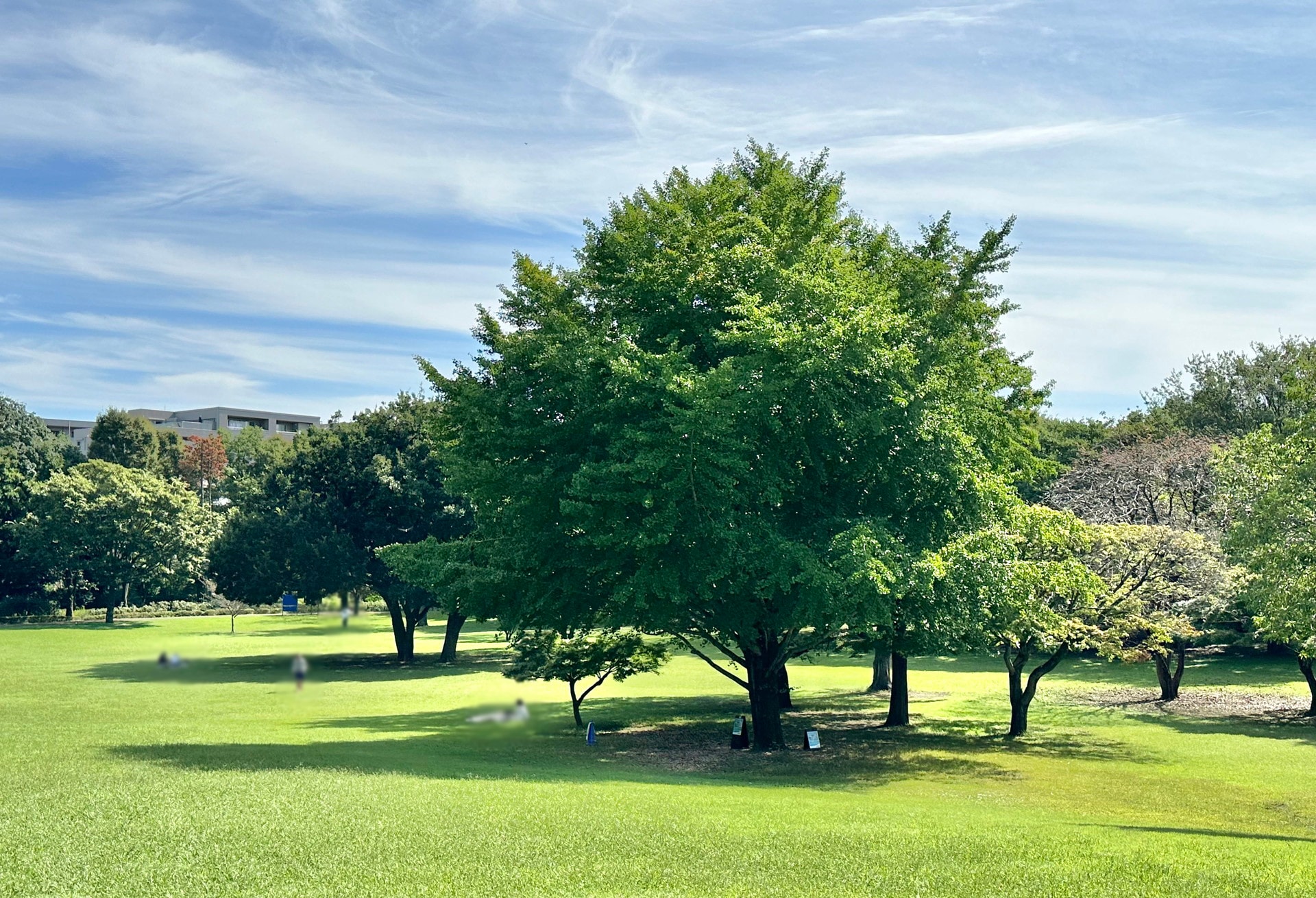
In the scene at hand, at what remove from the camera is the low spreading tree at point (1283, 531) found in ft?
67.2

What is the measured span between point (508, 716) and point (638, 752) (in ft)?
49.7

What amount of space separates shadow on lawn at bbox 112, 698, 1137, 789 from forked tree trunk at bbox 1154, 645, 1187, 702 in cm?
958

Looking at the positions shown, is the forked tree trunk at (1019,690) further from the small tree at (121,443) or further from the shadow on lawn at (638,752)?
the small tree at (121,443)

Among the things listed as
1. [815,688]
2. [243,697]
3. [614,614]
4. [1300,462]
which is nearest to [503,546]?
[614,614]

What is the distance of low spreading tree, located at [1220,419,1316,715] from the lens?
20.5 meters

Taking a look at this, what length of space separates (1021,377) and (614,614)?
16.1 m

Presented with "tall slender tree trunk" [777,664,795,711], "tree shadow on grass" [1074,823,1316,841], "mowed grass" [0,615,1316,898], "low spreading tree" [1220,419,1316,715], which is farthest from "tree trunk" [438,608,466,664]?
"tree shadow on grass" [1074,823,1316,841]

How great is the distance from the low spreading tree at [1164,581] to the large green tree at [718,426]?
7.68m

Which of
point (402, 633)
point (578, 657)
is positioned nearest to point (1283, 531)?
point (578, 657)

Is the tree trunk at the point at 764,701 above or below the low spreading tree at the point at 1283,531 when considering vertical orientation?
below

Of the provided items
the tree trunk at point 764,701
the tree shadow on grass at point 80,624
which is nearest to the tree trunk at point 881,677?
the tree trunk at point 764,701

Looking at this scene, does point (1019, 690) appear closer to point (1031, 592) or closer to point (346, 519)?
point (1031, 592)

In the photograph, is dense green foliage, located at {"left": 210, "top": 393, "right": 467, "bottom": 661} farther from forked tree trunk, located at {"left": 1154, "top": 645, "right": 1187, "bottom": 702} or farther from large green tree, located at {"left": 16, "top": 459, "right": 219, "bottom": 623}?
forked tree trunk, located at {"left": 1154, "top": 645, "right": 1187, "bottom": 702}

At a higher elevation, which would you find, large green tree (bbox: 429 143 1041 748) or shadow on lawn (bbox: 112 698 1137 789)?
large green tree (bbox: 429 143 1041 748)
